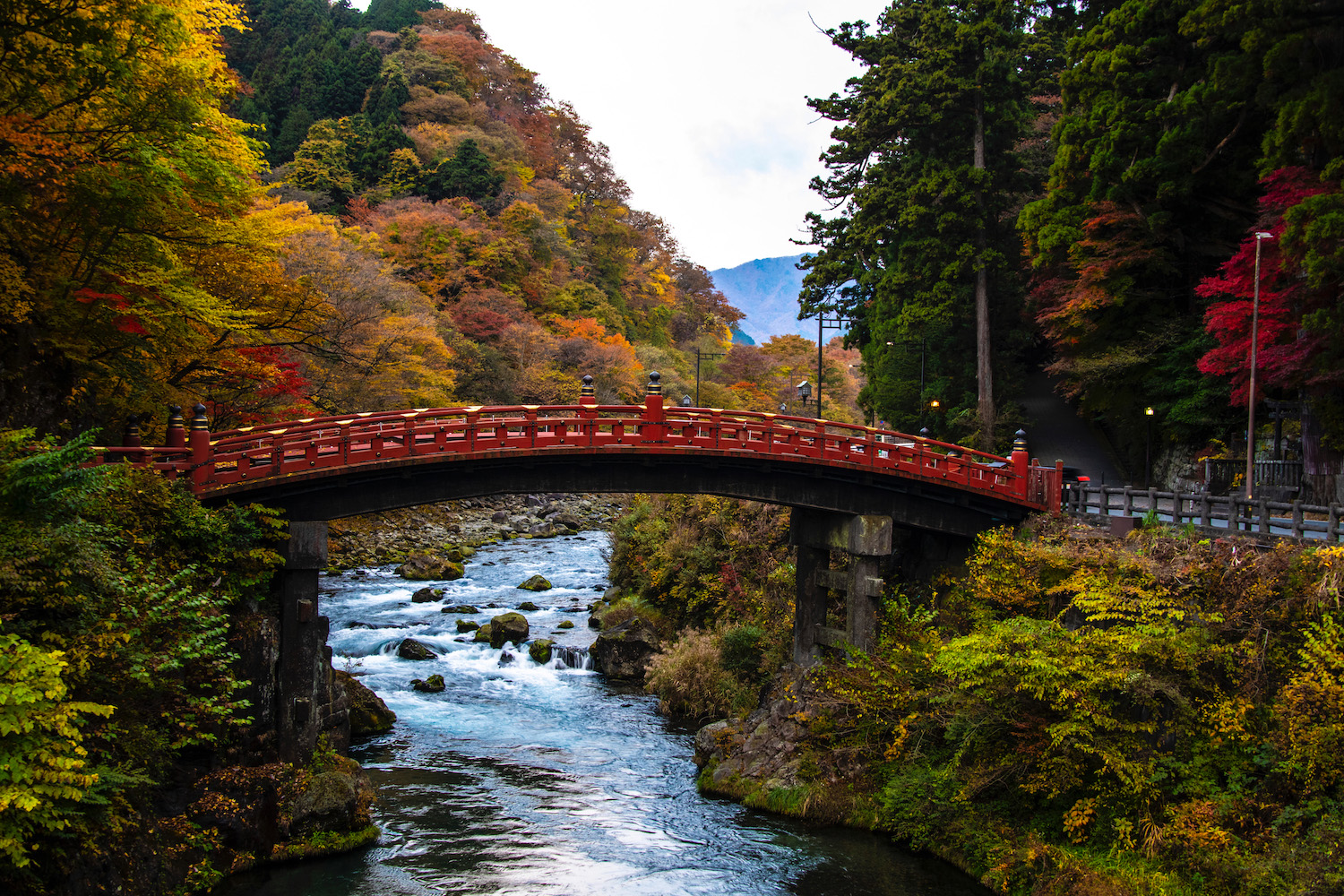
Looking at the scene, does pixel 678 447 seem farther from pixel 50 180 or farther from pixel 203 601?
pixel 50 180

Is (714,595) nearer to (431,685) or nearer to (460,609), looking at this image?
(431,685)

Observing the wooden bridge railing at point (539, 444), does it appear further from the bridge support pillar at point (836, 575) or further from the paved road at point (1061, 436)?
the paved road at point (1061, 436)

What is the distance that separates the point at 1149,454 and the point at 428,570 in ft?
92.1

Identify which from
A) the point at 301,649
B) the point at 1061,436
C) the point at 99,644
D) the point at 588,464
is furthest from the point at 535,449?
the point at 1061,436

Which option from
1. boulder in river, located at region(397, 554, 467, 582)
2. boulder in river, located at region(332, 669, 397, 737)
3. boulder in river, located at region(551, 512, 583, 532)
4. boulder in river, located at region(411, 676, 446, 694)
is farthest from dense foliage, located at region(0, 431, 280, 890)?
boulder in river, located at region(551, 512, 583, 532)

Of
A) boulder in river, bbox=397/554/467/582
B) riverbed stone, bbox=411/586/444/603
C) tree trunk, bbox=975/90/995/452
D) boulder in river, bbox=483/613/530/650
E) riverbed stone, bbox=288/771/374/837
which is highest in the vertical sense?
tree trunk, bbox=975/90/995/452

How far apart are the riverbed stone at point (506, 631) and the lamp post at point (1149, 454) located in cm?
2202

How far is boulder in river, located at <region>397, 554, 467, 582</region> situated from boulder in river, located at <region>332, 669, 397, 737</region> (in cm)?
A: 1447

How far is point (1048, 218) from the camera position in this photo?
2912 cm

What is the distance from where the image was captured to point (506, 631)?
2850 centimetres

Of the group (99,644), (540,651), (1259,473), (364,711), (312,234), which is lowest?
(364,711)

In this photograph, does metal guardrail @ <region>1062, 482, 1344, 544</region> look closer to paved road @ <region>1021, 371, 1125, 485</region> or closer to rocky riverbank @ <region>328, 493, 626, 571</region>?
paved road @ <region>1021, 371, 1125, 485</region>

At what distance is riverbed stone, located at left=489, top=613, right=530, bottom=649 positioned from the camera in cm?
2827

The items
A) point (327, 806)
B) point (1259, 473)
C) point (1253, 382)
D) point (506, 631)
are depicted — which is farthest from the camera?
point (506, 631)
